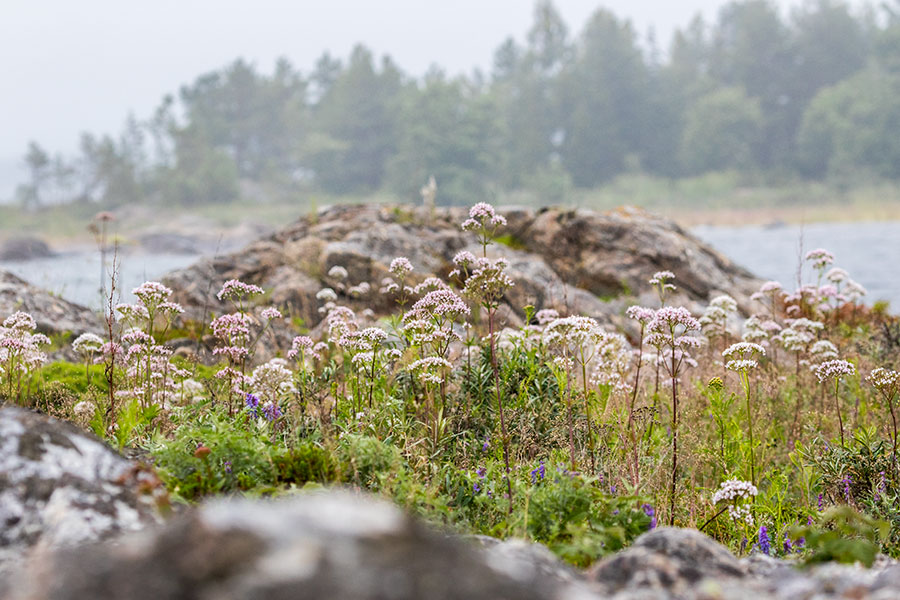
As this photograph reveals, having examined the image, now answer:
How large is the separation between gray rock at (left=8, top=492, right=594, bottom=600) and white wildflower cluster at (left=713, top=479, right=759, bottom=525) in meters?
2.20

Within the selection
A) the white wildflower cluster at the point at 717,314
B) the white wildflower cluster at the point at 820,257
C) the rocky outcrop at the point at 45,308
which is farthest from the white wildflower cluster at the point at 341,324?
the white wildflower cluster at the point at 820,257

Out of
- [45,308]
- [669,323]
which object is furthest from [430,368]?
[45,308]

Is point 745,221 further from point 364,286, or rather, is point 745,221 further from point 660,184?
point 364,286

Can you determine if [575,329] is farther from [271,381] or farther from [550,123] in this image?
[550,123]

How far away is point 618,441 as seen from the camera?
4.77 m

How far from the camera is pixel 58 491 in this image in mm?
2217

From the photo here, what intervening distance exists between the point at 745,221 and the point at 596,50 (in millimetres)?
34612

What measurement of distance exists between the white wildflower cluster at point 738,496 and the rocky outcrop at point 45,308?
24.4 feet

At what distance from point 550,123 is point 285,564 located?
8296 centimetres

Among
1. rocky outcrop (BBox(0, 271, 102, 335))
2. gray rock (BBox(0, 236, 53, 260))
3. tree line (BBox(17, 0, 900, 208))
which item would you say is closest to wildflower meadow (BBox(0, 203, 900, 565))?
rocky outcrop (BBox(0, 271, 102, 335))

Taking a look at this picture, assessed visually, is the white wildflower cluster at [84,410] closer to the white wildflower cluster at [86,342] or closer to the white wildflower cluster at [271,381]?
the white wildflower cluster at [86,342]

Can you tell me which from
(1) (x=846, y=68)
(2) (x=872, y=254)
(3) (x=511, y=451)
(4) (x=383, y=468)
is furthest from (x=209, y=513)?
(1) (x=846, y=68)

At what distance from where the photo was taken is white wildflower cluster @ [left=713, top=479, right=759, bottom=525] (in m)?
3.41

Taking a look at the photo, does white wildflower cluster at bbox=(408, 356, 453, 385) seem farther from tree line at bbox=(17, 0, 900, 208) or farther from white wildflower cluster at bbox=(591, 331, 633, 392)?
tree line at bbox=(17, 0, 900, 208)
